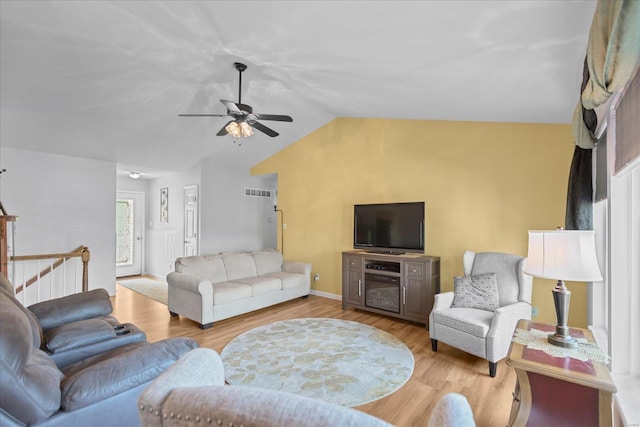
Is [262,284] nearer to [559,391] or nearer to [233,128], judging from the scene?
[233,128]

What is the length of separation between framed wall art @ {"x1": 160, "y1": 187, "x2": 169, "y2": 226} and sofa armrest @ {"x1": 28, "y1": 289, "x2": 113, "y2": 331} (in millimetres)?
4449

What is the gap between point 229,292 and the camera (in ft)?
12.9

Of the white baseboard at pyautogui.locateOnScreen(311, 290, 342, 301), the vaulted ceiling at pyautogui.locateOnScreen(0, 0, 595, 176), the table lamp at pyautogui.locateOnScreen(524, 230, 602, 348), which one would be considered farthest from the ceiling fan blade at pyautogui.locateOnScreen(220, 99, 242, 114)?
the white baseboard at pyautogui.locateOnScreen(311, 290, 342, 301)

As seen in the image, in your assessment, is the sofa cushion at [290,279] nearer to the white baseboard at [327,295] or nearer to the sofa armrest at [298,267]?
the sofa armrest at [298,267]

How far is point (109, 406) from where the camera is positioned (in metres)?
1.39

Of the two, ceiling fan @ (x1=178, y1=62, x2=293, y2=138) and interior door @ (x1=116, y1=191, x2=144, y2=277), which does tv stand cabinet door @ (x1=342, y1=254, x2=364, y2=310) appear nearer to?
ceiling fan @ (x1=178, y1=62, x2=293, y2=138)

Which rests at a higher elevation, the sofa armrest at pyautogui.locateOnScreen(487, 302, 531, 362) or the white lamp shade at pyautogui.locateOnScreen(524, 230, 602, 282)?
the white lamp shade at pyautogui.locateOnScreen(524, 230, 602, 282)

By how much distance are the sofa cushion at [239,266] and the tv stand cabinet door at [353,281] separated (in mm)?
1464

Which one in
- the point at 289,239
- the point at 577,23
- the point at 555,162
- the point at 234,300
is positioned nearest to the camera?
the point at 577,23

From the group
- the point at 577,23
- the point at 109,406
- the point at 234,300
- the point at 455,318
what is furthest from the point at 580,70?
the point at 234,300

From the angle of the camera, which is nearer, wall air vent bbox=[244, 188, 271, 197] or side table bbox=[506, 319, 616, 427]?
side table bbox=[506, 319, 616, 427]

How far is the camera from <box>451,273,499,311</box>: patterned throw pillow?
304 cm

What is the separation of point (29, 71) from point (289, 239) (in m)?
4.12

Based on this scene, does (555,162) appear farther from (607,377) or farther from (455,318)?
(607,377)
